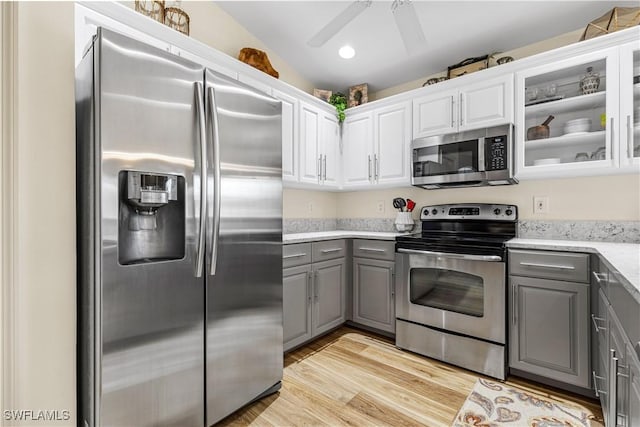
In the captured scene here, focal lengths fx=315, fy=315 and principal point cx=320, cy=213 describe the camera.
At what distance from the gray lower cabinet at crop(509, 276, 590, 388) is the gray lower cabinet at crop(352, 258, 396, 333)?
0.93m

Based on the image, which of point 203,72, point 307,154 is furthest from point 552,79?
point 203,72

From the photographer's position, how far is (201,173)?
1505 millimetres

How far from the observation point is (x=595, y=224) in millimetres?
2344

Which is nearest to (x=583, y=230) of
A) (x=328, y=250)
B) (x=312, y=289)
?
(x=328, y=250)

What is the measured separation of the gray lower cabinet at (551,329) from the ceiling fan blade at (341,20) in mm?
1981

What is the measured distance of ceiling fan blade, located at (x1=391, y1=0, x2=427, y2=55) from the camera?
1.72 meters

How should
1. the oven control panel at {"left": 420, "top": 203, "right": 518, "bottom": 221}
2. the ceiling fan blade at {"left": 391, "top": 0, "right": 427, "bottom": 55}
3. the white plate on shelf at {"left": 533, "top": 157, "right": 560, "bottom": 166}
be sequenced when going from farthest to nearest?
the oven control panel at {"left": 420, "top": 203, "right": 518, "bottom": 221} → the white plate on shelf at {"left": 533, "top": 157, "right": 560, "bottom": 166} → the ceiling fan blade at {"left": 391, "top": 0, "right": 427, "bottom": 55}

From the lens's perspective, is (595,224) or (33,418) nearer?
(33,418)

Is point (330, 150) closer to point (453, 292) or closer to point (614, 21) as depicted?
point (453, 292)

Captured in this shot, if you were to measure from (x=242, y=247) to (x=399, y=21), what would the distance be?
158 centimetres

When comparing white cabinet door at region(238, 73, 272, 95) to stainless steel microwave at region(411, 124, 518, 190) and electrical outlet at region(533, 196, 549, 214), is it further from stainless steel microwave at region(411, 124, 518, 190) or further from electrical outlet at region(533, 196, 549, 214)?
electrical outlet at region(533, 196, 549, 214)

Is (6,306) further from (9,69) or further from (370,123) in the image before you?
(370,123)

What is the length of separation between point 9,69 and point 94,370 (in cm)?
106

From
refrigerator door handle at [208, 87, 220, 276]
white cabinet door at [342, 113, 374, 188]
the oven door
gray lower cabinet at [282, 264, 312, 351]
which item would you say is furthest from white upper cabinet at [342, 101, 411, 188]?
refrigerator door handle at [208, 87, 220, 276]
